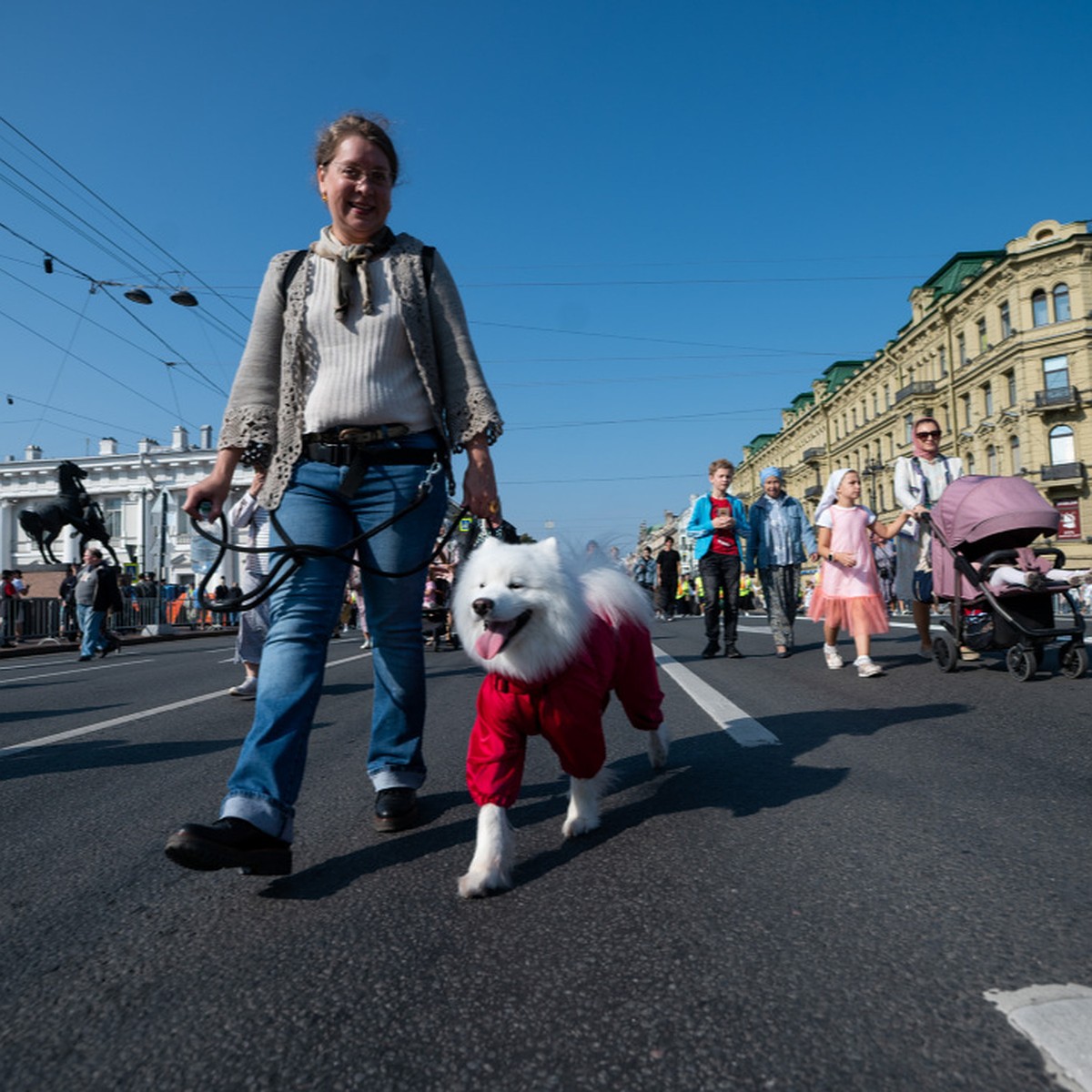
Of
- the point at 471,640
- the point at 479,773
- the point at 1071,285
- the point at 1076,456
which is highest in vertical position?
the point at 1071,285

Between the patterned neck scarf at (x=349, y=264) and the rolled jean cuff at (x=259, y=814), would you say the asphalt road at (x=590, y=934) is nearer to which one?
the rolled jean cuff at (x=259, y=814)

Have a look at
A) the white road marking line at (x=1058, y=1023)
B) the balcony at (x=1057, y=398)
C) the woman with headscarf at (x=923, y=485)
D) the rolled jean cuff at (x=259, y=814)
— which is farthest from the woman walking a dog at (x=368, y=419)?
the balcony at (x=1057, y=398)

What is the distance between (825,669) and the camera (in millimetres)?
7234

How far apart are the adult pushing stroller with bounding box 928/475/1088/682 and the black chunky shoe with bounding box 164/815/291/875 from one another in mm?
5363

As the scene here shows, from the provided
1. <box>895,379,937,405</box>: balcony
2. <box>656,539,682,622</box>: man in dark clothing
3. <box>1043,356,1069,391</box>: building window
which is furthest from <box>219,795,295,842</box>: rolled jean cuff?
<box>895,379,937,405</box>: balcony

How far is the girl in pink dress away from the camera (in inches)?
272

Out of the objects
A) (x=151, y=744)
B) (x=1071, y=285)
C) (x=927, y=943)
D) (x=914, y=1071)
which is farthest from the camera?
(x=1071, y=285)

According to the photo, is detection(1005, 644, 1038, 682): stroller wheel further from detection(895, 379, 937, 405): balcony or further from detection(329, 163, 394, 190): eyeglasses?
detection(895, 379, 937, 405): balcony

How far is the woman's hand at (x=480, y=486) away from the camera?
9.34 ft

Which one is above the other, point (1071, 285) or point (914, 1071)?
point (1071, 285)

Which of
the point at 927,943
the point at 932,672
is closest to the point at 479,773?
the point at 927,943

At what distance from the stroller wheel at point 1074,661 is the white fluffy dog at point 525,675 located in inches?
182

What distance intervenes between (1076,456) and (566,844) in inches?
1884

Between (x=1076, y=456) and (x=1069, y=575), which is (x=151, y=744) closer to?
(x=1069, y=575)
